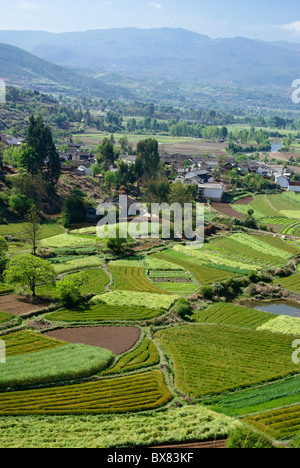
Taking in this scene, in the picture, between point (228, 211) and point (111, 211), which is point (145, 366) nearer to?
point (111, 211)

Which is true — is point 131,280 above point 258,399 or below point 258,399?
above

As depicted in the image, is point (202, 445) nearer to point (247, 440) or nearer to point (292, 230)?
point (247, 440)

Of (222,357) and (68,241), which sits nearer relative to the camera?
(222,357)

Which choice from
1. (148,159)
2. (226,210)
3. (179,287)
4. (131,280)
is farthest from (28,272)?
(148,159)

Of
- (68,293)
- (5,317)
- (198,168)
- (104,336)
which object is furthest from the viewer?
(198,168)

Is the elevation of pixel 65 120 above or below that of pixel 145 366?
above

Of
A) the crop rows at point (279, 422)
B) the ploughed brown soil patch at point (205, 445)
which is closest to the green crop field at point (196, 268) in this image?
the crop rows at point (279, 422)

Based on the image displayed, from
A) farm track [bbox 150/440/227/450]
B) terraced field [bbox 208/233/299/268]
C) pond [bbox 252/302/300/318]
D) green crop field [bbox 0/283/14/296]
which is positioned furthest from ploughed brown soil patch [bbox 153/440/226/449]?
terraced field [bbox 208/233/299/268]
